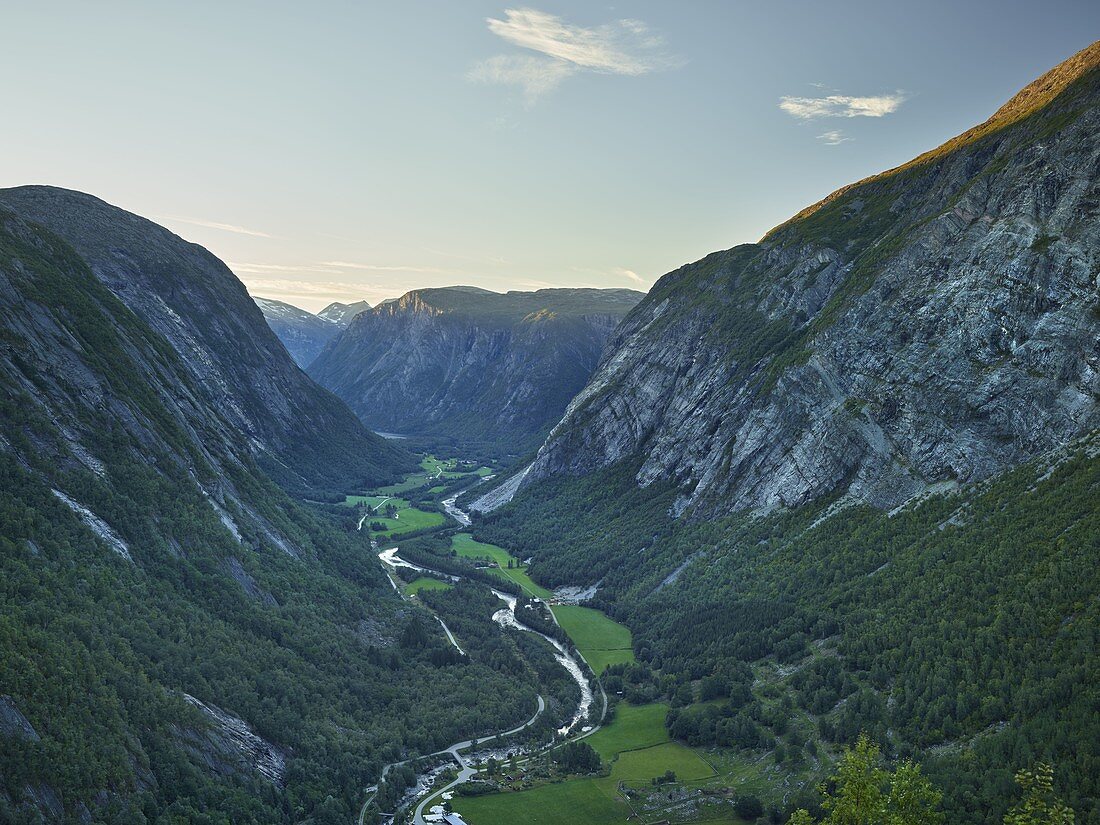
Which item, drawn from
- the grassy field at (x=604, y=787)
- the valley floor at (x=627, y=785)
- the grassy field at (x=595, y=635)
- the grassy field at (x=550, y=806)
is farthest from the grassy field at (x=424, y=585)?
the grassy field at (x=550, y=806)

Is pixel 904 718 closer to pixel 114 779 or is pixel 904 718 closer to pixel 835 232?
pixel 114 779

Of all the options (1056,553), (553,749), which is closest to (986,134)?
(1056,553)

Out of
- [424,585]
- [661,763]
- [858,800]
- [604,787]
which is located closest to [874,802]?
[858,800]

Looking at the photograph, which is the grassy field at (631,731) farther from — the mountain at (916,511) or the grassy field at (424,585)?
the grassy field at (424,585)

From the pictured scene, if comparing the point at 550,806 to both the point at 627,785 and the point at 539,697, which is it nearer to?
the point at 627,785

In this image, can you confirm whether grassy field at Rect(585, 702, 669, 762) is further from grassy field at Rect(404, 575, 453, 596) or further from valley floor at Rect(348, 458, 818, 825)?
grassy field at Rect(404, 575, 453, 596)

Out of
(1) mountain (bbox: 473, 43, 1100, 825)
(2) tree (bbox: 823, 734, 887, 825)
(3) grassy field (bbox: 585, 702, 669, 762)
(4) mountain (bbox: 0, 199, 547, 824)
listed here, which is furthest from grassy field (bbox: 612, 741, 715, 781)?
(2) tree (bbox: 823, 734, 887, 825)
